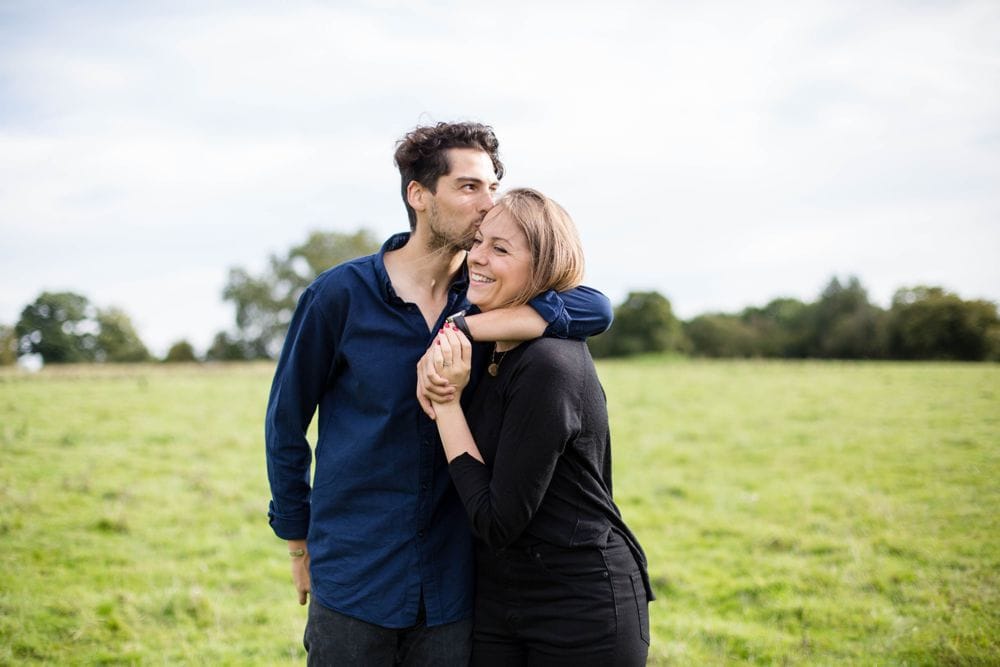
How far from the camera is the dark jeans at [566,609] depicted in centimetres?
239

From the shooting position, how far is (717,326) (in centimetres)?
6172

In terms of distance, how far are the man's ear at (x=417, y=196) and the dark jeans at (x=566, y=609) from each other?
157cm

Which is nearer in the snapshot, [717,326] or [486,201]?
[486,201]

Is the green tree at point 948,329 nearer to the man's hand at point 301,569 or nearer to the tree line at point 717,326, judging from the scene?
the tree line at point 717,326

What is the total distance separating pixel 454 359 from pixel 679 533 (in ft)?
21.5

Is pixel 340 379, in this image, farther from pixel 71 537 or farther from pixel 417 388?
pixel 71 537

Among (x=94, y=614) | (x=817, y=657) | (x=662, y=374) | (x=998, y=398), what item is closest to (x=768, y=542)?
(x=817, y=657)

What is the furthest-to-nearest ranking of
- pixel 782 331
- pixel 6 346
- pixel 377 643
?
1. pixel 782 331
2. pixel 6 346
3. pixel 377 643

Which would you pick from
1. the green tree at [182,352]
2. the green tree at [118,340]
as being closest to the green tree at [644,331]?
the green tree at [182,352]

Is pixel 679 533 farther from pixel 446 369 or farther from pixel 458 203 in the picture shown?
pixel 446 369

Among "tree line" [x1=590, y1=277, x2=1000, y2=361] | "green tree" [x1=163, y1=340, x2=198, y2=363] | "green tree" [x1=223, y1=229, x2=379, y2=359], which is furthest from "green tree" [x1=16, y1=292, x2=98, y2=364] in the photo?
"green tree" [x1=223, y1=229, x2=379, y2=359]

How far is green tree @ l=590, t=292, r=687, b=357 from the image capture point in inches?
2382

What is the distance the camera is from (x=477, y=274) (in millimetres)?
2639

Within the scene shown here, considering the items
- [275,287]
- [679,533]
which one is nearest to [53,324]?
[679,533]
